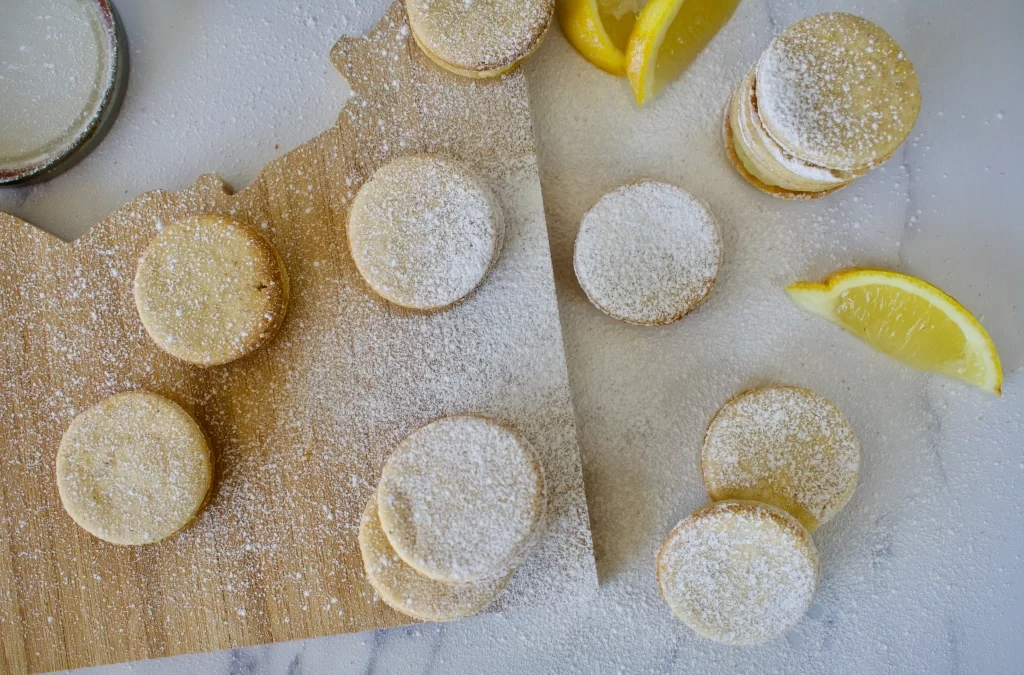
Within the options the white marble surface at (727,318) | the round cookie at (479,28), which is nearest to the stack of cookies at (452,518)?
the white marble surface at (727,318)

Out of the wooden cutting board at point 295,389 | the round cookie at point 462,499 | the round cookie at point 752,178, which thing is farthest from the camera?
the round cookie at point 752,178

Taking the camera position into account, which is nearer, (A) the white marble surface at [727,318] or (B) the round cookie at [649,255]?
(B) the round cookie at [649,255]

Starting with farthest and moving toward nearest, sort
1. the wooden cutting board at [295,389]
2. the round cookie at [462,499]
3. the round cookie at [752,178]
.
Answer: the round cookie at [752,178] → the wooden cutting board at [295,389] → the round cookie at [462,499]

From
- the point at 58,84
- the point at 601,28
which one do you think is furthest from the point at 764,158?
the point at 58,84

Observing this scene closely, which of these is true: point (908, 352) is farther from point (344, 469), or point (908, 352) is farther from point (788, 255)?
point (344, 469)

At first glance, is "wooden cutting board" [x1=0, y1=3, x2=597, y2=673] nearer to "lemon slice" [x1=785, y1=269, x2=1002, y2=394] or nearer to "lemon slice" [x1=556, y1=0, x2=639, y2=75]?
"lemon slice" [x1=556, y1=0, x2=639, y2=75]

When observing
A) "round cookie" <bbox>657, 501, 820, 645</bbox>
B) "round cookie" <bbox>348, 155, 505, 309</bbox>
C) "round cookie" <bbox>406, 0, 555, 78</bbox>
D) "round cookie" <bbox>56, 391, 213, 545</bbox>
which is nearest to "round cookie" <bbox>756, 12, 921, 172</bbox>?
"round cookie" <bbox>406, 0, 555, 78</bbox>

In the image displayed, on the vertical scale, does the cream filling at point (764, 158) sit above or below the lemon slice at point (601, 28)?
below

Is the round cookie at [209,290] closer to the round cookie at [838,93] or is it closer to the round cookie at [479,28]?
the round cookie at [479,28]
